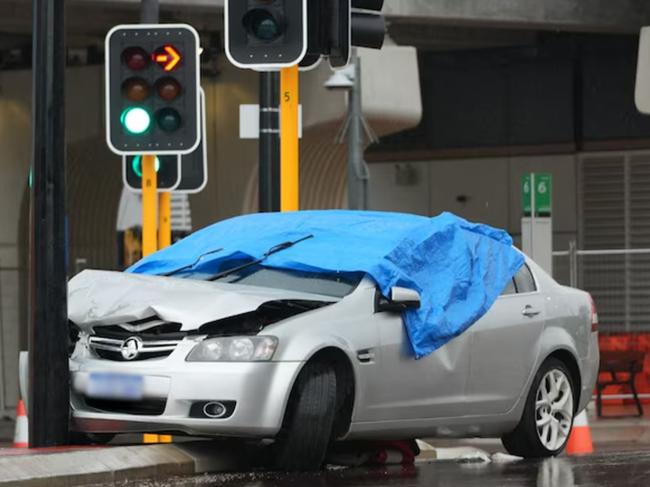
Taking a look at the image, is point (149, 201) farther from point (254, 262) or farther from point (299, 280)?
point (299, 280)

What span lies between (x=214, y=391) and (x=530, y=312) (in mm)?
2807

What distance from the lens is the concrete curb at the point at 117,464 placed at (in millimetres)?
9859

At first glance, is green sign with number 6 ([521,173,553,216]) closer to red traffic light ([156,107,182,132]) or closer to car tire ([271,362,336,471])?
red traffic light ([156,107,182,132])

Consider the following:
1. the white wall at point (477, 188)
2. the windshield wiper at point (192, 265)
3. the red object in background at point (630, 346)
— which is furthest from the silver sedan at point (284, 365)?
the white wall at point (477, 188)

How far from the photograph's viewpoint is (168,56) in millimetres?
13016

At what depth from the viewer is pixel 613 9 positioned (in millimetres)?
25594

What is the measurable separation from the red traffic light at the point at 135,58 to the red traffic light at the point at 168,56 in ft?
0.22

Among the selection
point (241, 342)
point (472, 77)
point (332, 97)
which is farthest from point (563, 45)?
point (241, 342)

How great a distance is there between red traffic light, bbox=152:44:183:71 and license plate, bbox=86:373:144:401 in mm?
2910

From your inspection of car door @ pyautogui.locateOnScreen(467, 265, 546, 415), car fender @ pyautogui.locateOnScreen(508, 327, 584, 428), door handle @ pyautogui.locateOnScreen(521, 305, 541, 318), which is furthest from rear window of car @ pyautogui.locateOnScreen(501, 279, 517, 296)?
car fender @ pyautogui.locateOnScreen(508, 327, 584, 428)

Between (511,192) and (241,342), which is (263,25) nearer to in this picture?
(241,342)

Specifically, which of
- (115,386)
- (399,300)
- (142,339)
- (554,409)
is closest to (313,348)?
(399,300)

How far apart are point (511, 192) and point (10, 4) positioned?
9.89 meters

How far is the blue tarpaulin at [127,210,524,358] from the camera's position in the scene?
11.4m
